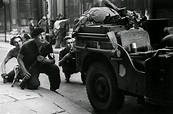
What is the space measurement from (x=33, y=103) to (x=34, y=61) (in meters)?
1.31

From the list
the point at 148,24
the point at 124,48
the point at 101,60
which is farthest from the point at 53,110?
the point at 148,24

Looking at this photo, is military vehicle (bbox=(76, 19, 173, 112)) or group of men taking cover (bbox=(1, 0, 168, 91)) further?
group of men taking cover (bbox=(1, 0, 168, 91))

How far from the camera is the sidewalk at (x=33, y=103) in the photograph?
4656 mm

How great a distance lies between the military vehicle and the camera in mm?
3818

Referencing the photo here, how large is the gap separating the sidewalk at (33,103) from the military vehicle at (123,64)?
1.64 ft

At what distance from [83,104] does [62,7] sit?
15.4 meters

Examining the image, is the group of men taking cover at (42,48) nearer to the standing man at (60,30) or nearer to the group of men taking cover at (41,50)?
the group of men taking cover at (41,50)

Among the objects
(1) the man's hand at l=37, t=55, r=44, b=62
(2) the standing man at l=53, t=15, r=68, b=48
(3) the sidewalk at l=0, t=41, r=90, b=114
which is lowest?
(3) the sidewalk at l=0, t=41, r=90, b=114

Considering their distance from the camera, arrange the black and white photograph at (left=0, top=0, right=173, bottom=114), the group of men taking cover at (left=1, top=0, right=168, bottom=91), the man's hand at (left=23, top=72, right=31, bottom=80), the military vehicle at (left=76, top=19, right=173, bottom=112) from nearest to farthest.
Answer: the military vehicle at (left=76, top=19, right=173, bottom=112) → the black and white photograph at (left=0, top=0, right=173, bottom=114) → the group of men taking cover at (left=1, top=0, right=168, bottom=91) → the man's hand at (left=23, top=72, right=31, bottom=80)

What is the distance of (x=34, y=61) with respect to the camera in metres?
6.02

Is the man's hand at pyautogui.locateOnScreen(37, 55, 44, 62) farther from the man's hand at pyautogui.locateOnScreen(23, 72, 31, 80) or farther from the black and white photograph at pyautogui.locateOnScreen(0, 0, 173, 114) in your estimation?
the man's hand at pyautogui.locateOnScreen(23, 72, 31, 80)

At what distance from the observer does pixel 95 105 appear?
5.12 metres

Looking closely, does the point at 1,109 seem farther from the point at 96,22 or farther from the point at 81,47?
the point at 96,22

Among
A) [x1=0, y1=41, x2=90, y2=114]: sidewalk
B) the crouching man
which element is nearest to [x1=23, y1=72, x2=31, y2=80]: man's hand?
[x1=0, y1=41, x2=90, y2=114]: sidewalk
